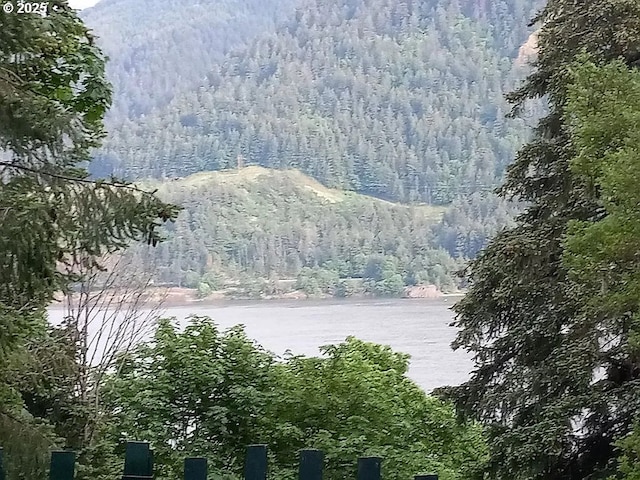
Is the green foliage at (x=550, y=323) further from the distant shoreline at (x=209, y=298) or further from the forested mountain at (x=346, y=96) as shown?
the forested mountain at (x=346, y=96)

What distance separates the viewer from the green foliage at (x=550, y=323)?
354 centimetres

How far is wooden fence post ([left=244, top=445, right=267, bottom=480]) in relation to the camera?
1.25 metres

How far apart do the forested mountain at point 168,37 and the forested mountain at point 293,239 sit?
3.55 m

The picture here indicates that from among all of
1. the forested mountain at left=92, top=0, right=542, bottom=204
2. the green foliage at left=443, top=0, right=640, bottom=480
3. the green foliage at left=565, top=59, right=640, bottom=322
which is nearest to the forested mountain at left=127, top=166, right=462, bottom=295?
the forested mountain at left=92, top=0, right=542, bottom=204

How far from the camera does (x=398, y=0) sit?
71.6 ft

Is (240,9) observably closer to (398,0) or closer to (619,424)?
(398,0)

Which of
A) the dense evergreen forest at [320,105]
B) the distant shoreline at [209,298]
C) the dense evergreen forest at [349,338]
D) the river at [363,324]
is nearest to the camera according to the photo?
the dense evergreen forest at [349,338]

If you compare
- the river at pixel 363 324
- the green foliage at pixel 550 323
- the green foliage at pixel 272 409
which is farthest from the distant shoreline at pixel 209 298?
the green foliage at pixel 550 323

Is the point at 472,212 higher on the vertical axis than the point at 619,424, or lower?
higher

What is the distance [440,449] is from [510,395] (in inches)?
124

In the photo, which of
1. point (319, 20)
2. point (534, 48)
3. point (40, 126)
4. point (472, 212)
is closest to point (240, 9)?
point (319, 20)

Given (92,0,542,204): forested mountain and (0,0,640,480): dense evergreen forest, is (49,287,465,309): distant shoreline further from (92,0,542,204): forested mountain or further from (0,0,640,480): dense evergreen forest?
Answer: (92,0,542,204): forested mountain

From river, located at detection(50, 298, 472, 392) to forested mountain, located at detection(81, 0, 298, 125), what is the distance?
636cm

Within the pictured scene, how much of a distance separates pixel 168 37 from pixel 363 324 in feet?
39.3
